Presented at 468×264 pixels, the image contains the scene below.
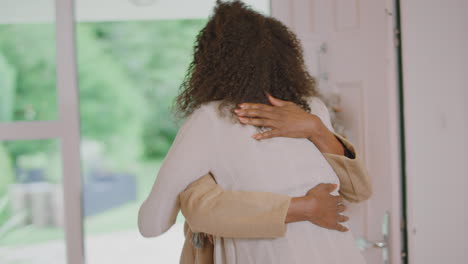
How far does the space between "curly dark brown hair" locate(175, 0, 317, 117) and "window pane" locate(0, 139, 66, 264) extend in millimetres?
1017

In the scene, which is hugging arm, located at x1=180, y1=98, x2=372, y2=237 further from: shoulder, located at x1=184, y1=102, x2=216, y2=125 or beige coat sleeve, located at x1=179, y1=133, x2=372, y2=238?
shoulder, located at x1=184, y1=102, x2=216, y2=125

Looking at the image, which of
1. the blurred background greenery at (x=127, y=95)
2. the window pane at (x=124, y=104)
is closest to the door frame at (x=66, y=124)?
the blurred background greenery at (x=127, y=95)

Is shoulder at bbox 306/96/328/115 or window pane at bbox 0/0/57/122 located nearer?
shoulder at bbox 306/96/328/115

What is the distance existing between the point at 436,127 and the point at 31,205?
1.67m

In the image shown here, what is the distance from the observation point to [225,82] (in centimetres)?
99

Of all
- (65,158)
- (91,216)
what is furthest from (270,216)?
(91,216)

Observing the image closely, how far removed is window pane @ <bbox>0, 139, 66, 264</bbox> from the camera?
1767 mm

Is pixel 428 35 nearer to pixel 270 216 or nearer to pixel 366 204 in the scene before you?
pixel 366 204

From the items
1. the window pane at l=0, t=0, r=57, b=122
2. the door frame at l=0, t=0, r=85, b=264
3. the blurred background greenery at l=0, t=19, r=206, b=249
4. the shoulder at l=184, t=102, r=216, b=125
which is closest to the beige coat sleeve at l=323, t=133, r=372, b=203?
the shoulder at l=184, t=102, r=216, b=125

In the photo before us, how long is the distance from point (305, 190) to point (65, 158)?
3.75 feet

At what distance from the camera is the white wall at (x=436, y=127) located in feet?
4.85

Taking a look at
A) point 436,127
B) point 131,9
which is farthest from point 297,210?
point 131,9

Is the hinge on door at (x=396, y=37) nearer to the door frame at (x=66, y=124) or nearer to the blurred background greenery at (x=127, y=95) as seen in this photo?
the door frame at (x=66, y=124)

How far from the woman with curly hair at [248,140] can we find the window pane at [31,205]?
3.18ft
